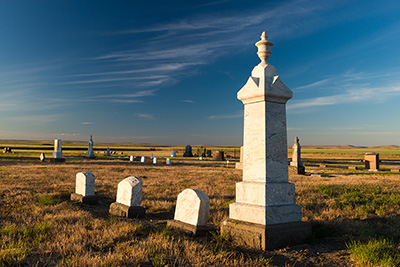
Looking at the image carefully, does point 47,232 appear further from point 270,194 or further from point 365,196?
point 365,196

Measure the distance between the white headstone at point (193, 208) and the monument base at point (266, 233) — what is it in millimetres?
455

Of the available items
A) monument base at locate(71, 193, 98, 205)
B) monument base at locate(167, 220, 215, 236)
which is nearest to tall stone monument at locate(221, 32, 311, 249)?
monument base at locate(167, 220, 215, 236)

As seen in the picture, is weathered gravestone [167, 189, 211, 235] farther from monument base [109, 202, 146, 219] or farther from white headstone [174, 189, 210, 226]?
monument base [109, 202, 146, 219]

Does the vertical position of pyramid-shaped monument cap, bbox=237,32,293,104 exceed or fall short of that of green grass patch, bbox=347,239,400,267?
it exceeds it

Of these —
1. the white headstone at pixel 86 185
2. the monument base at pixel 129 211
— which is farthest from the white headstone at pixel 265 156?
the white headstone at pixel 86 185

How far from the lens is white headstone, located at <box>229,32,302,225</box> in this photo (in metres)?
5.01

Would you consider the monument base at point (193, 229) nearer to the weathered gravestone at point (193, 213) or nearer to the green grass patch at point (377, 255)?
the weathered gravestone at point (193, 213)

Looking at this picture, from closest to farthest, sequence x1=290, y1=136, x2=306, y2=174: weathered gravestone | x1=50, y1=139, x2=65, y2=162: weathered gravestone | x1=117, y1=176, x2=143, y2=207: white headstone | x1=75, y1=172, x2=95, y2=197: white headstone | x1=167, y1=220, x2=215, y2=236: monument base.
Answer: x1=167, y1=220, x2=215, y2=236: monument base, x1=117, y1=176, x2=143, y2=207: white headstone, x1=75, y1=172, x2=95, y2=197: white headstone, x1=290, y1=136, x2=306, y2=174: weathered gravestone, x1=50, y1=139, x2=65, y2=162: weathered gravestone

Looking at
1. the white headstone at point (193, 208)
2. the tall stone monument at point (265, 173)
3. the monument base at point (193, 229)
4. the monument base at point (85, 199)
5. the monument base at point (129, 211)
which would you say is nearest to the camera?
the tall stone monument at point (265, 173)

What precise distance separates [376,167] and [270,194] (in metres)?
23.0

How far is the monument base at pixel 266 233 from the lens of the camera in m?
4.68

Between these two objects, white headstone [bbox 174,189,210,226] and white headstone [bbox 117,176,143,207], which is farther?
white headstone [bbox 117,176,143,207]

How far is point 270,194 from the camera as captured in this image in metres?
5.00

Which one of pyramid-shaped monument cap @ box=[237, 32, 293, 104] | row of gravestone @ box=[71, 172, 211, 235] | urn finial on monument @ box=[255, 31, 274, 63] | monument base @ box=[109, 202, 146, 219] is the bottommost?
monument base @ box=[109, 202, 146, 219]
